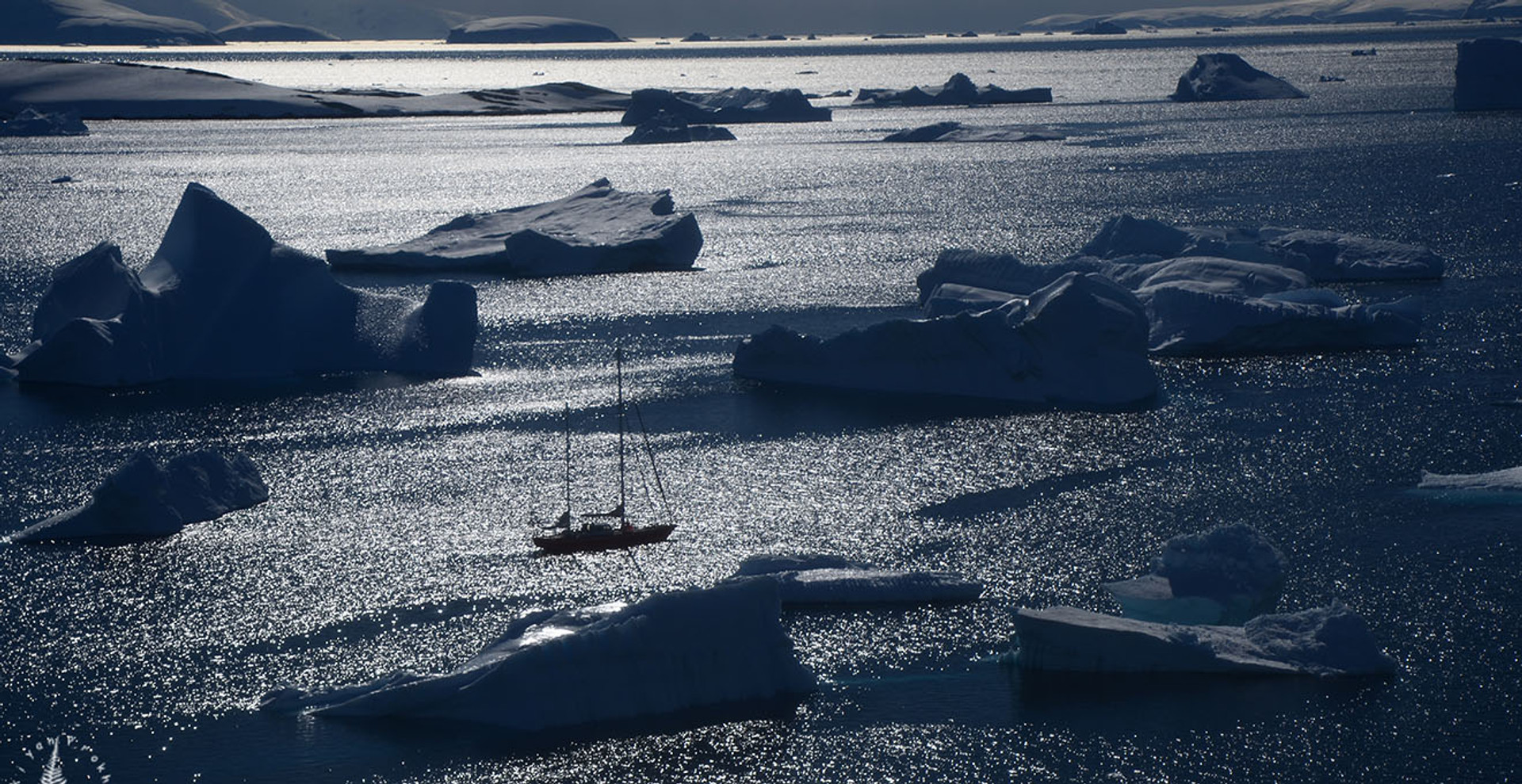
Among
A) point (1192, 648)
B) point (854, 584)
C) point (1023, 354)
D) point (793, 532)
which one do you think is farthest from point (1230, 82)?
point (1192, 648)

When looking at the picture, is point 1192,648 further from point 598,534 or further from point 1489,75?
point 1489,75

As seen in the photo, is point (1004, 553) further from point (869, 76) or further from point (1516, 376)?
point (869, 76)

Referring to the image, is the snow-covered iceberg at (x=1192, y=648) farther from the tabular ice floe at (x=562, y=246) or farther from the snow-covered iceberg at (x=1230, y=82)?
the snow-covered iceberg at (x=1230, y=82)

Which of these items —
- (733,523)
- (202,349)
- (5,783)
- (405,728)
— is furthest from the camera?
(202,349)

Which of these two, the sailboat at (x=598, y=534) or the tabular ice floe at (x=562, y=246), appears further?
the tabular ice floe at (x=562, y=246)

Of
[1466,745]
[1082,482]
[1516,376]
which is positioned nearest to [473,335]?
[1082,482]

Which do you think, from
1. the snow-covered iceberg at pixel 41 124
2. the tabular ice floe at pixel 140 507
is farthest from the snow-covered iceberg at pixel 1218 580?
the snow-covered iceberg at pixel 41 124

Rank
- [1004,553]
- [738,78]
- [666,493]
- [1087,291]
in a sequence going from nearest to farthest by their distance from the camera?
[1004,553] → [666,493] → [1087,291] → [738,78]
